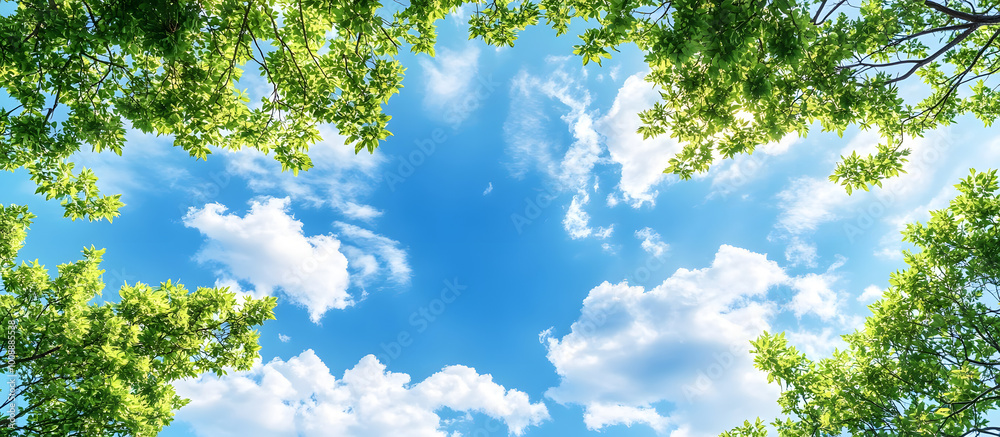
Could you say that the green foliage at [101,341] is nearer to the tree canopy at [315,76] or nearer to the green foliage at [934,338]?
the tree canopy at [315,76]

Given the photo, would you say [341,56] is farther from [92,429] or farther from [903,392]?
[903,392]

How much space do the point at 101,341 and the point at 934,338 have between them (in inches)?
783

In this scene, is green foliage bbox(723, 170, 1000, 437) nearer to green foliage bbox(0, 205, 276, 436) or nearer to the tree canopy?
the tree canopy

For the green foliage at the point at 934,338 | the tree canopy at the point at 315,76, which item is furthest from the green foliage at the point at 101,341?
the green foliage at the point at 934,338

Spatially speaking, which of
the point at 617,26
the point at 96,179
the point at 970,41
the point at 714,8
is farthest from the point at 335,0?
the point at 970,41

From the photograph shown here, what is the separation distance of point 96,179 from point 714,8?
1145cm

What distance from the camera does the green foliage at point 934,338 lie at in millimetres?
10320

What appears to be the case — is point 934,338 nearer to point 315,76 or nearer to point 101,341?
point 315,76

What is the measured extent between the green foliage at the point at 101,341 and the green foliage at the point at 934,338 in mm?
15358

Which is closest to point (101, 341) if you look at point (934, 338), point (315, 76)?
point (315, 76)

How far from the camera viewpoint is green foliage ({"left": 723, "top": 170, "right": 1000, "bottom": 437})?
1032 centimetres

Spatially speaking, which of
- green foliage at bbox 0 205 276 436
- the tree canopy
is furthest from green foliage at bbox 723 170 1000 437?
green foliage at bbox 0 205 276 436

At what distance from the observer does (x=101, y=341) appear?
11.4 metres

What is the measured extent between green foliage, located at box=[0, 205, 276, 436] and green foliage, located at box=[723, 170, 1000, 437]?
15358mm
